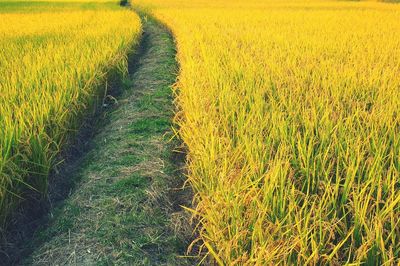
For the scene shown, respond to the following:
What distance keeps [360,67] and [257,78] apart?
3.36 ft

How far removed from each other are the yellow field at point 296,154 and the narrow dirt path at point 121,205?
232 mm

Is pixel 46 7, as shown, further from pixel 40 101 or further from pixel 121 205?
pixel 121 205

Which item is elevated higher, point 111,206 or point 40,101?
point 40,101

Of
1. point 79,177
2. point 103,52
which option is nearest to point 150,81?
point 103,52

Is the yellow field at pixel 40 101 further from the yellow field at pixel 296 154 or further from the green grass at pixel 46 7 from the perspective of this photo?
the green grass at pixel 46 7

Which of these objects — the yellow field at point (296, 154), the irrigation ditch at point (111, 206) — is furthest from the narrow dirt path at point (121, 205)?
the yellow field at point (296, 154)

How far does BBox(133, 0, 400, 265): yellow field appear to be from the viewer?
46.9 inches

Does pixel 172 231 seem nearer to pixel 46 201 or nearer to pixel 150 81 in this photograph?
pixel 46 201

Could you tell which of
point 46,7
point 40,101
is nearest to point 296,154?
point 40,101

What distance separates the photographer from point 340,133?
1840mm

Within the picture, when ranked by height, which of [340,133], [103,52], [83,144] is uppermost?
[340,133]

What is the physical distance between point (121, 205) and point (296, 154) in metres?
1.06

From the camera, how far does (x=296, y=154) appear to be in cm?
182

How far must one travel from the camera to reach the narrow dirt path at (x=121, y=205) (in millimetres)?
1837
